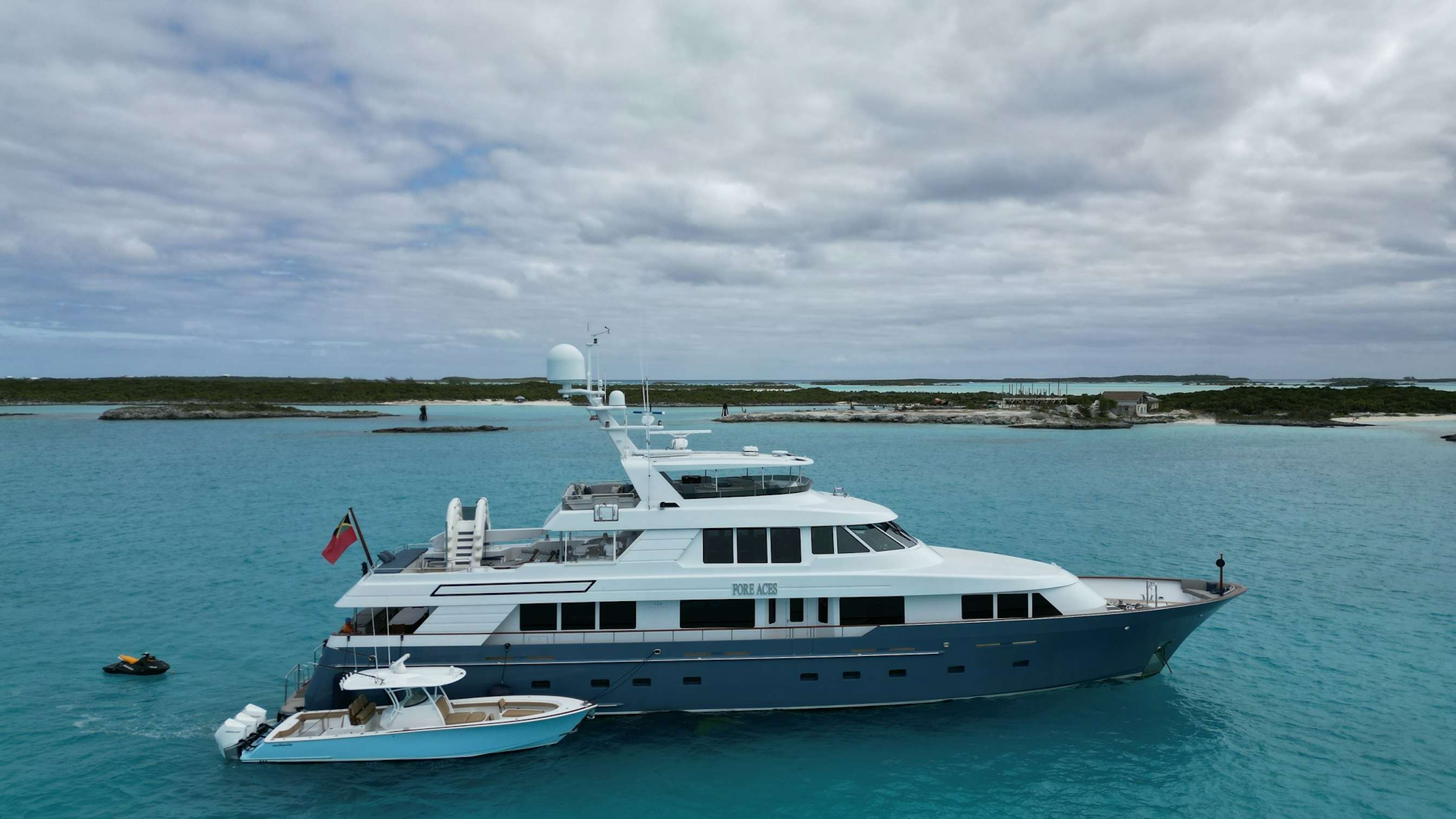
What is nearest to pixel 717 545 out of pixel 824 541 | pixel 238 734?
pixel 824 541

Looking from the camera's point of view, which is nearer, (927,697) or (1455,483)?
(927,697)

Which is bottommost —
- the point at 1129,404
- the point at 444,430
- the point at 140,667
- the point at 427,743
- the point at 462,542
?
the point at 140,667

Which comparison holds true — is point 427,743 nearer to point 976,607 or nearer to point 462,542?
point 462,542

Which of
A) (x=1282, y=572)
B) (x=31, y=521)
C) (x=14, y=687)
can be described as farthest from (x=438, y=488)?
(x=1282, y=572)

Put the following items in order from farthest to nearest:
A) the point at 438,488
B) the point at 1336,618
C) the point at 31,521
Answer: the point at 438,488 → the point at 31,521 → the point at 1336,618

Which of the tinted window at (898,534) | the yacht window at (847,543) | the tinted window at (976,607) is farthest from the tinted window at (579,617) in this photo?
the tinted window at (976,607)

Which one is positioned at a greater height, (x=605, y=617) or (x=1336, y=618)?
(x=605, y=617)

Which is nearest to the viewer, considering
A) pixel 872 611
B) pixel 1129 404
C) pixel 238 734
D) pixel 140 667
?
pixel 238 734

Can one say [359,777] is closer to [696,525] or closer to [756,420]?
[696,525]

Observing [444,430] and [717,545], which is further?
[444,430]

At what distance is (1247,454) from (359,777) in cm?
6280

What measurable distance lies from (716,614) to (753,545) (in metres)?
1.31

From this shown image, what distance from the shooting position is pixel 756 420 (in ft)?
332

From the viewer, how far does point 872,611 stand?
12227mm
